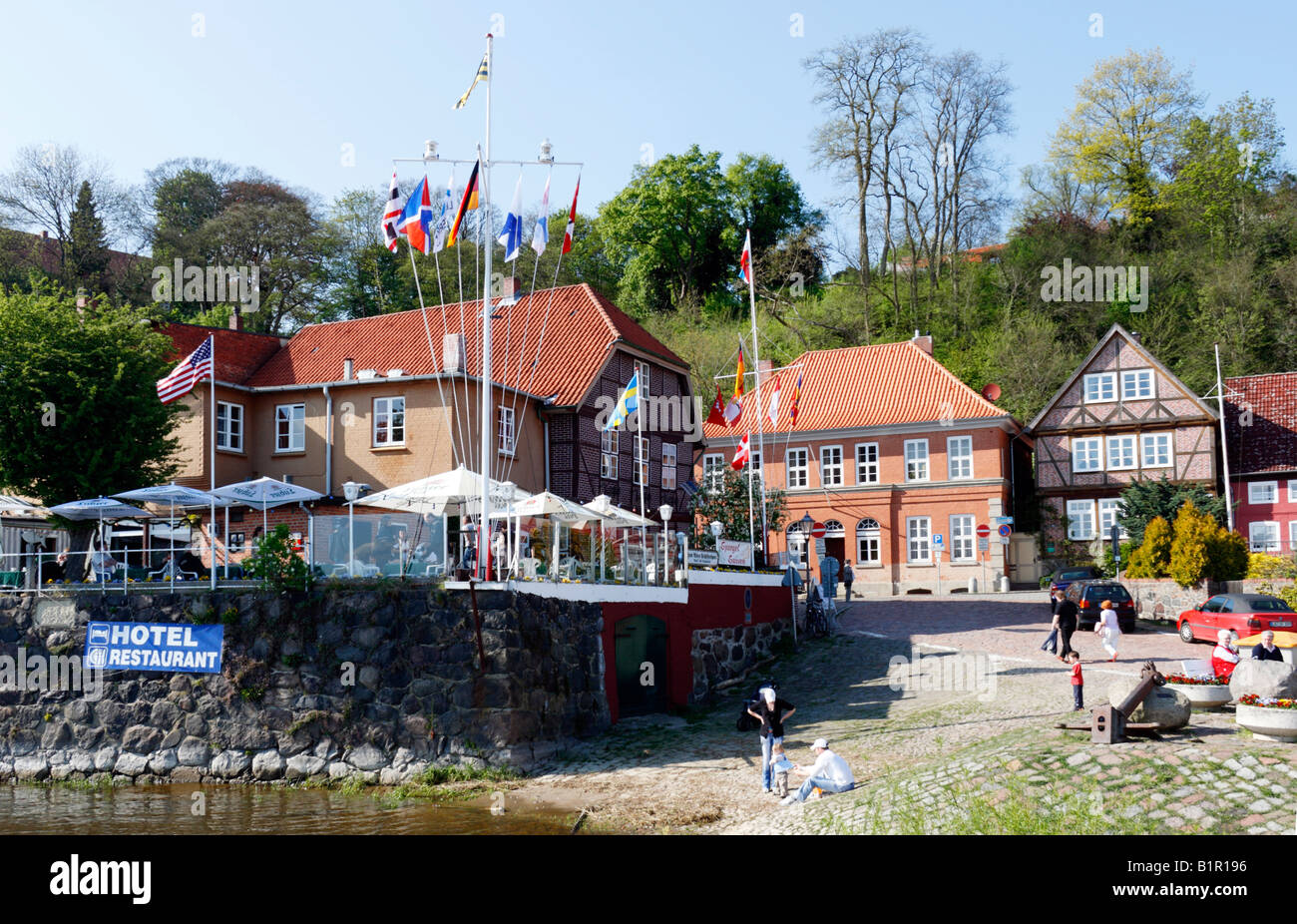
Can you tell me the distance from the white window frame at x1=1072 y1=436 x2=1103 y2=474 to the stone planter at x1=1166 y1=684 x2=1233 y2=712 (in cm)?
3086

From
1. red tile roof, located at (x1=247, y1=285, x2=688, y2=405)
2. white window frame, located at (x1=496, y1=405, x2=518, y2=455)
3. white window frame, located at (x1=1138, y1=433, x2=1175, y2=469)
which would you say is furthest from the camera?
white window frame, located at (x1=1138, y1=433, x2=1175, y2=469)

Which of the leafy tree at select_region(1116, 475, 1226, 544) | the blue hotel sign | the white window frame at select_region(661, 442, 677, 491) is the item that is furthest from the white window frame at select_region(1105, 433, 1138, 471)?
the blue hotel sign

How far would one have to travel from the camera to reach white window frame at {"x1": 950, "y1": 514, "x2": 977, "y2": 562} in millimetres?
44969

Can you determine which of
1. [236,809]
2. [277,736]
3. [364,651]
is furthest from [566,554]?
[236,809]

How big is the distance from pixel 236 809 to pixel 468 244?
156 feet

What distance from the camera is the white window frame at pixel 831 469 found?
47.9 meters

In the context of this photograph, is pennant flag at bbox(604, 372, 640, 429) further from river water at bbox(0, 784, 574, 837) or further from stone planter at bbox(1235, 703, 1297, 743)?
stone planter at bbox(1235, 703, 1297, 743)

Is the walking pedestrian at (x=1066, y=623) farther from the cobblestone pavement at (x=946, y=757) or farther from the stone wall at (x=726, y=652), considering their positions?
the stone wall at (x=726, y=652)

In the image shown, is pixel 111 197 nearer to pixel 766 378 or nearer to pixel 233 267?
pixel 233 267

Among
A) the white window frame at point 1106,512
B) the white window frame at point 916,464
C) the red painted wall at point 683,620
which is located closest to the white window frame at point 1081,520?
the white window frame at point 1106,512

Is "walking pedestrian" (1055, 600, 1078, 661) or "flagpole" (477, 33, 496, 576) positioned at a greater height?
"flagpole" (477, 33, 496, 576)

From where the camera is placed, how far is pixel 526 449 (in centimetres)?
3403

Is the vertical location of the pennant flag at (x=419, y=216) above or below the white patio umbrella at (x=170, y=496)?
above

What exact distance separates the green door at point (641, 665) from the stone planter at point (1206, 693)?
1068 centimetres
